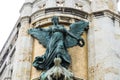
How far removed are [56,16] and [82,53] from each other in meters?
2.13

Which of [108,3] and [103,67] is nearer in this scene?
[103,67]

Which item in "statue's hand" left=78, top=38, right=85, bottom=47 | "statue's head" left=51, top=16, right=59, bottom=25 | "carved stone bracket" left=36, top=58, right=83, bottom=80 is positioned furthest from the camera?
"statue's head" left=51, top=16, right=59, bottom=25

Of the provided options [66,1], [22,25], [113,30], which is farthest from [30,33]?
[113,30]

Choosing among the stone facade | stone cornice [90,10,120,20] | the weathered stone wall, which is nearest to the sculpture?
the stone facade

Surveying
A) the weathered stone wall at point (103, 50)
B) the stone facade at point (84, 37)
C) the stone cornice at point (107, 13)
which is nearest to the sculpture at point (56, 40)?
the stone facade at point (84, 37)

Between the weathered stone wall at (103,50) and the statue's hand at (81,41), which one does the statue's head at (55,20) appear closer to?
the statue's hand at (81,41)

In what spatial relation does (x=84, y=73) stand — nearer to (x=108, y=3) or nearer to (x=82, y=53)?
(x=82, y=53)

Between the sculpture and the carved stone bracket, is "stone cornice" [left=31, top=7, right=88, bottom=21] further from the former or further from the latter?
the carved stone bracket

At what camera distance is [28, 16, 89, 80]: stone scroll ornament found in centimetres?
1972

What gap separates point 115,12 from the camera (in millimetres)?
22531

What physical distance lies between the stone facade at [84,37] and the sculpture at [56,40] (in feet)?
0.99

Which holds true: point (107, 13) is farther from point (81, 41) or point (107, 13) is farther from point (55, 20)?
point (55, 20)

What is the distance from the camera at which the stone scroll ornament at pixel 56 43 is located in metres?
19.7

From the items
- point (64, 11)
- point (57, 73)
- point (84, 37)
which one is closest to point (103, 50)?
point (84, 37)
